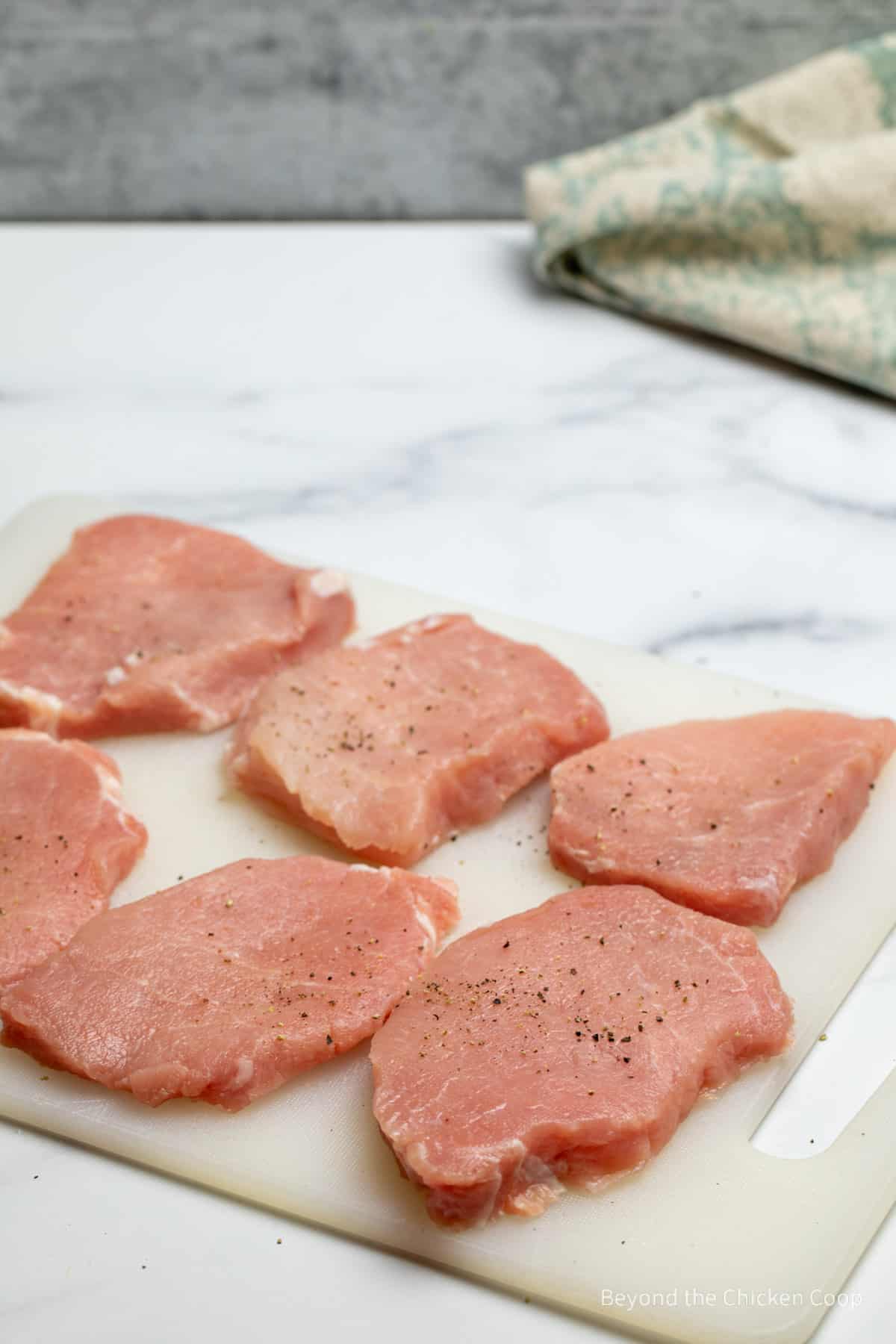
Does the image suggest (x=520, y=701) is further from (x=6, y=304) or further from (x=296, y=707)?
(x=6, y=304)

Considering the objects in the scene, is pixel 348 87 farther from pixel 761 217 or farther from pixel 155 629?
pixel 155 629

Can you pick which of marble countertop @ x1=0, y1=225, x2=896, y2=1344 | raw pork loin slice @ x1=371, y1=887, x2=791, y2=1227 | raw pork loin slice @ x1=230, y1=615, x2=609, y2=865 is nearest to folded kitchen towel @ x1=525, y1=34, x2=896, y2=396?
marble countertop @ x1=0, y1=225, x2=896, y2=1344

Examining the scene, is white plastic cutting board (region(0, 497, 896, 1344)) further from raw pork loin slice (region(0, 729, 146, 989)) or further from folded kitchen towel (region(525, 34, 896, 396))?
folded kitchen towel (region(525, 34, 896, 396))

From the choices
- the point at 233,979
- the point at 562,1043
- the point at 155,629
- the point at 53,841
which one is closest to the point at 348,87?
the point at 155,629

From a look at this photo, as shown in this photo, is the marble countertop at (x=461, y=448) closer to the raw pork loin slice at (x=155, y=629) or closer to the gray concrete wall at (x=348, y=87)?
the gray concrete wall at (x=348, y=87)

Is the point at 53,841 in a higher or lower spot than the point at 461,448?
lower

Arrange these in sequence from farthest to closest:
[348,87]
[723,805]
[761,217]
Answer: [348,87], [761,217], [723,805]

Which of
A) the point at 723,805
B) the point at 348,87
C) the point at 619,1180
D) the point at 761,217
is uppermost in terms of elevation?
the point at 761,217
